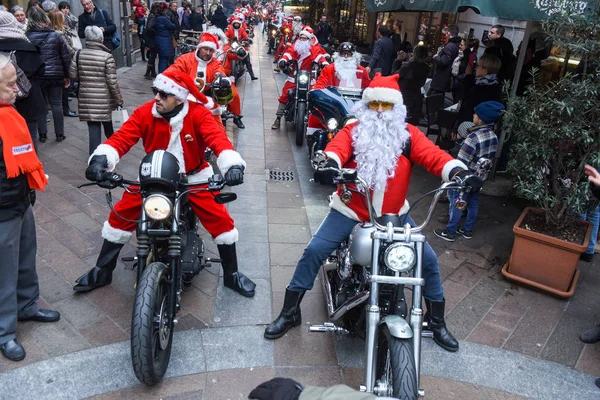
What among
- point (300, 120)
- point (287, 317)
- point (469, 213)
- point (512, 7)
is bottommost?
point (287, 317)

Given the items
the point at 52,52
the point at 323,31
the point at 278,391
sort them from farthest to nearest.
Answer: the point at 323,31, the point at 52,52, the point at 278,391

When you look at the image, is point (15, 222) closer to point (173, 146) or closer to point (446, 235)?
point (173, 146)

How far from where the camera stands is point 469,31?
501 inches

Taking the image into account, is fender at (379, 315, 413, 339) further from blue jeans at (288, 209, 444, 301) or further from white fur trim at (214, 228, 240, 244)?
white fur trim at (214, 228, 240, 244)

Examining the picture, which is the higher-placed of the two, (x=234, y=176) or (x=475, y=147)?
(x=234, y=176)

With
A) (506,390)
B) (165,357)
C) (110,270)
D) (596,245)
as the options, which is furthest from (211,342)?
(596,245)

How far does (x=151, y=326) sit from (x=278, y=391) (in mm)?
1486

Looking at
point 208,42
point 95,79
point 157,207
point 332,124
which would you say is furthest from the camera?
point 208,42

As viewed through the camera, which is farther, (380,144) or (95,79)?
(95,79)

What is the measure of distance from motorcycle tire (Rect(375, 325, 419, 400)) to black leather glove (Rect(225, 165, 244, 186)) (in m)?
1.28

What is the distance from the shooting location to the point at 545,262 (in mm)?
4543

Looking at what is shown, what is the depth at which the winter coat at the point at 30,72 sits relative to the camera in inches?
224

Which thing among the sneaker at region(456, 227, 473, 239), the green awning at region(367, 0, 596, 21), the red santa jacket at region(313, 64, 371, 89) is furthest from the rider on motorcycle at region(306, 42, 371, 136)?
the sneaker at region(456, 227, 473, 239)

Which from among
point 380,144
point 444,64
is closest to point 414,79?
point 444,64
